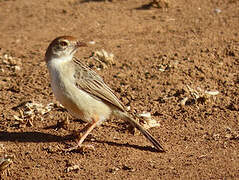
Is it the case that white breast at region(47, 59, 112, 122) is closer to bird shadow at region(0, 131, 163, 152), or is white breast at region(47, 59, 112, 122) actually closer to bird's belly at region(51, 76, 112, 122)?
bird's belly at region(51, 76, 112, 122)

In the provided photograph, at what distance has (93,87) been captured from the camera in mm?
7680

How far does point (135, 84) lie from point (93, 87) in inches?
80.7

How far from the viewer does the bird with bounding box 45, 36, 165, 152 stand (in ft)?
24.0

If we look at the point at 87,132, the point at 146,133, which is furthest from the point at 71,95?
the point at 146,133

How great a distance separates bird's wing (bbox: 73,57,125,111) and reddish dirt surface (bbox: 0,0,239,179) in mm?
672

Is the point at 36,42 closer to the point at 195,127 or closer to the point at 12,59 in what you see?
the point at 12,59

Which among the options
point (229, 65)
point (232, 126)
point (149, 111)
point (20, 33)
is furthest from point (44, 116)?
point (20, 33)

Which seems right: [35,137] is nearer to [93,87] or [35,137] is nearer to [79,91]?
[79,91]

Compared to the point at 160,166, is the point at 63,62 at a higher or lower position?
higher

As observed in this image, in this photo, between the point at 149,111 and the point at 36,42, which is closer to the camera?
the point at 149,111

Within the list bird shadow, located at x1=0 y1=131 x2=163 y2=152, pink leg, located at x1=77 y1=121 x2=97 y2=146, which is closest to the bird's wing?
pink leg, located at x1=77 y1=121 x2=97 y2=146

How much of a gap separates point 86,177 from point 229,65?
493 cm

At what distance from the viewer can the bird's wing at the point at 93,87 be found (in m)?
7.56

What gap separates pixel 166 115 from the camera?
8508 mm
